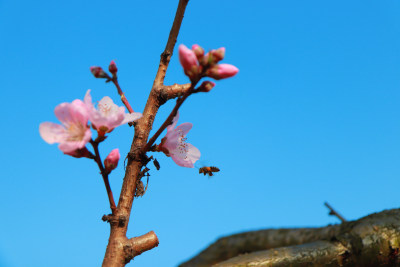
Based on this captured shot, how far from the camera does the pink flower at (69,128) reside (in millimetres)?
1556

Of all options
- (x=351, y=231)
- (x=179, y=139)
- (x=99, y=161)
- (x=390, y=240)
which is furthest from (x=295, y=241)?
(x=99, y=161)

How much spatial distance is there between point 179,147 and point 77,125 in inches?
19.1

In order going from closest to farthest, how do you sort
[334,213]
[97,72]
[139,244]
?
[139,244] < [97,72] < [334,213]

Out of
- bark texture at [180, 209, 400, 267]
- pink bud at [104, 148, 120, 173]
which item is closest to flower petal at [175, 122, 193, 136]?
pink bud at [104, 148, 120, 173]

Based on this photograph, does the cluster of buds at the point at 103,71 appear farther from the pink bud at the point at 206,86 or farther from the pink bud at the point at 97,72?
the pink bud at the point at 206,86

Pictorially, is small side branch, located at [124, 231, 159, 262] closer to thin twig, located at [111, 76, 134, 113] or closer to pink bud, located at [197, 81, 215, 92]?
thin twig, located at [111, 76, 134, 113]

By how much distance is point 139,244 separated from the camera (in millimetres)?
1738

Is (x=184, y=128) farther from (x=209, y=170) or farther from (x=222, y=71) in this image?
(x=222, y=71)

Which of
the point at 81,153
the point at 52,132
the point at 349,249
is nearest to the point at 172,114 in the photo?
the point at 81,153

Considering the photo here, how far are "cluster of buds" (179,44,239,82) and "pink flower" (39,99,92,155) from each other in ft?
1.51

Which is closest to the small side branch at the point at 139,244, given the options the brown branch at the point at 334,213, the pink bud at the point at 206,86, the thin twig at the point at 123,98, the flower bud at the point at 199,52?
the thin twig at the point at 123,98

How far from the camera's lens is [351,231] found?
11.3 feet

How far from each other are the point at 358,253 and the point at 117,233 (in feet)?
7.66

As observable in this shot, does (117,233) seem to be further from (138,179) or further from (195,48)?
(195,48)
